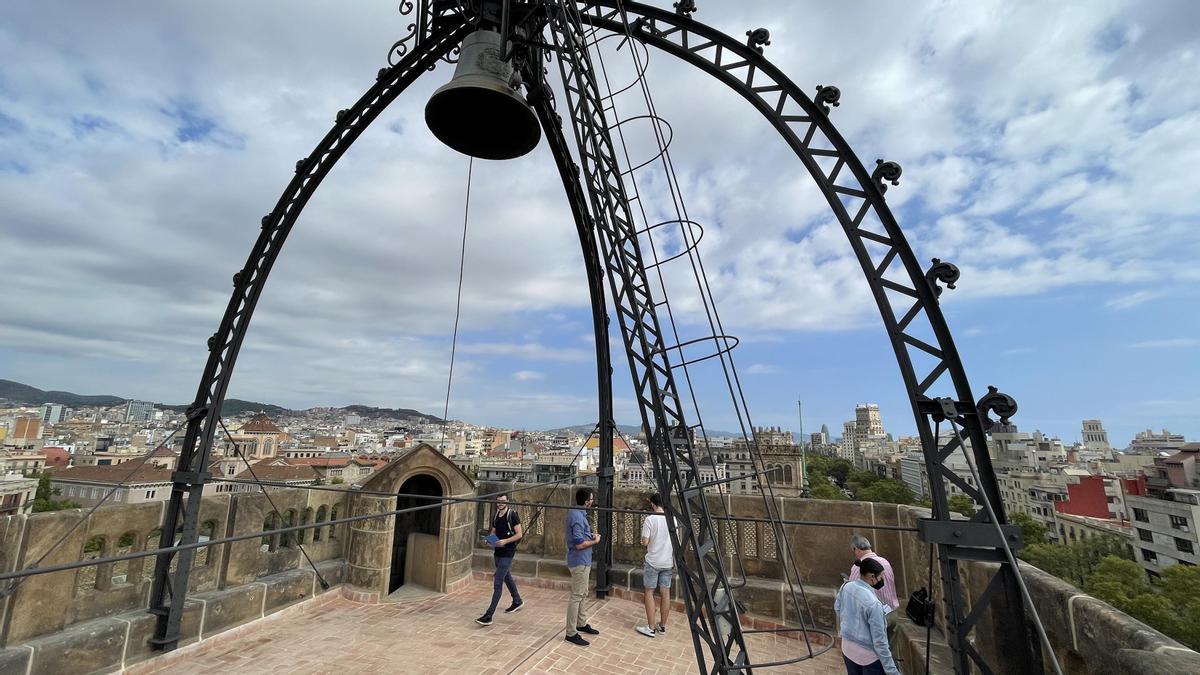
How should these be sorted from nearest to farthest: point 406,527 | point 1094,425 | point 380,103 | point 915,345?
point 915,345
point 380,103
point 406,527
point 1094,425

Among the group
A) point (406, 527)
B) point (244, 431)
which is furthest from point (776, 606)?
point (244, 431)

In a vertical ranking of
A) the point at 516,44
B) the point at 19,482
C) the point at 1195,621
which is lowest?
the point at 1195,621

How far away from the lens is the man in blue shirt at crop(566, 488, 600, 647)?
18.5 ft

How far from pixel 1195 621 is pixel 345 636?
3725cm

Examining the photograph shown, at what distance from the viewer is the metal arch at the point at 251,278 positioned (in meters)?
5.66

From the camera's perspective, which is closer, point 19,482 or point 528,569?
point 528,569

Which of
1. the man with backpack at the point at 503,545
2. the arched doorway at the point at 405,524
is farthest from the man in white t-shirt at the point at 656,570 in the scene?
the arched doorway at the point at 405,524

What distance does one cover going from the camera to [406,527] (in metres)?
8.45

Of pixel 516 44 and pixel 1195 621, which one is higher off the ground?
pixel 516 44

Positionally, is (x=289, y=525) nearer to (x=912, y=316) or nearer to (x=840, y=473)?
(x=912, y=316)

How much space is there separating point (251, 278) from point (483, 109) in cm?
387

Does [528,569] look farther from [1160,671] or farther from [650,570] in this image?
[1160,671]

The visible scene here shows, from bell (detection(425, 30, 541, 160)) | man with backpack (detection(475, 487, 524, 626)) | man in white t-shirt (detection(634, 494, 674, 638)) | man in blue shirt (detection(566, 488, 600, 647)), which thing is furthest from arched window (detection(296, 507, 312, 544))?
bell (detection(425, 30, 541, 160))

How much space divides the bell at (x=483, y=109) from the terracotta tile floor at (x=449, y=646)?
5323mm
